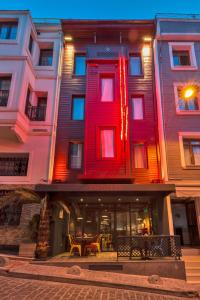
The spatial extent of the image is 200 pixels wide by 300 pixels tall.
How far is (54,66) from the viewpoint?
49.9ft

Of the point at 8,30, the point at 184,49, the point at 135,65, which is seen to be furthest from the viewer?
the point at 135,65

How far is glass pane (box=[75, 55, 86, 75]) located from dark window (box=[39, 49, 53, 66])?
1.94 meters

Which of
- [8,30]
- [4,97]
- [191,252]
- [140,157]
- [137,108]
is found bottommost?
[191,252]

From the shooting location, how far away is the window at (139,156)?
13.4m

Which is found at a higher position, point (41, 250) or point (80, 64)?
point (80, 64)

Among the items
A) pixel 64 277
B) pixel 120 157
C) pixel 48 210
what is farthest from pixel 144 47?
pixel 64 277

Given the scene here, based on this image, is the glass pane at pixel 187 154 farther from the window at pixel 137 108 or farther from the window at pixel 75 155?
the window at pixel 75 155

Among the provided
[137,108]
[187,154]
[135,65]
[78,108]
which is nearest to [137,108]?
[137,108]

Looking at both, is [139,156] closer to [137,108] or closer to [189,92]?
[137,108]

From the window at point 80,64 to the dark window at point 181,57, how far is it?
22.1 ft

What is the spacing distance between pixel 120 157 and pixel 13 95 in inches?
291

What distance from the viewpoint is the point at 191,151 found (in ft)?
43.2

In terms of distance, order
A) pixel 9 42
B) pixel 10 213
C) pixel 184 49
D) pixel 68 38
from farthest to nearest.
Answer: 1. pixel 68 38
2. pixel 184 49
3. pixel 9 42
4. pixel 10 213

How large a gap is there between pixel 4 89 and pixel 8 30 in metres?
4.62
